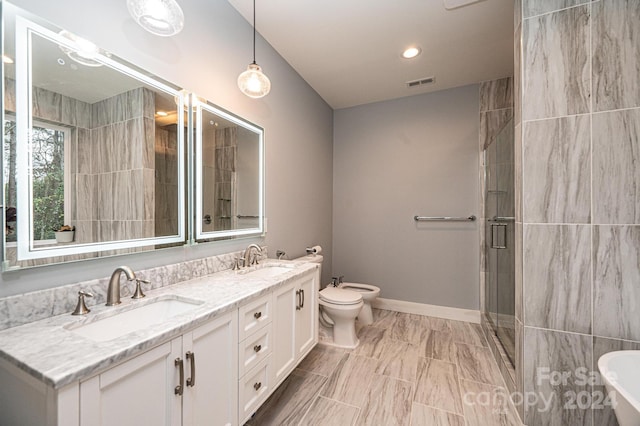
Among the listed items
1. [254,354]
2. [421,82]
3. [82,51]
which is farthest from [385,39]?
[254,354]

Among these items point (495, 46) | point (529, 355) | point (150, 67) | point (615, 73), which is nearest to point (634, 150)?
point (615, 73)

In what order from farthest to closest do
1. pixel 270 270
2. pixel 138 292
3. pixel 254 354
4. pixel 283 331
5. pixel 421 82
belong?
pixel 421 82, pixel 270 270, pixel 283 331, pixel 254 354, pixel 138 292

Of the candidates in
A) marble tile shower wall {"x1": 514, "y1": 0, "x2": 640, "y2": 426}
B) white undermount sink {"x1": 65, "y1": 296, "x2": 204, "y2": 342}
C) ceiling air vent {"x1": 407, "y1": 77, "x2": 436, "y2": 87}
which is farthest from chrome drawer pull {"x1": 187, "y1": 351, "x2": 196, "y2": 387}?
ceiling air vent {"x1": 407, "y1": 77, "x2": 436, "y2": 87}

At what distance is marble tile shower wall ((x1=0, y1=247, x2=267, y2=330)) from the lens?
0.87m

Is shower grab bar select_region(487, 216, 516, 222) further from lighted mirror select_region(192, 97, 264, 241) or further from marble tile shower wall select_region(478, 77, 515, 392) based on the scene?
lighted mirror select_region(192, 97, 264, 241)

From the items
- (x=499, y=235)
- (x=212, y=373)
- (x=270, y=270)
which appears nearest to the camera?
(x=212, y=373)

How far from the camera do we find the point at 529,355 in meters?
1.45

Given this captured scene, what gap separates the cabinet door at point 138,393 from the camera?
69cm

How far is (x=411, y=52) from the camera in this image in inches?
90.7

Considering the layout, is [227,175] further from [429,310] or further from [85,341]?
[429,310]

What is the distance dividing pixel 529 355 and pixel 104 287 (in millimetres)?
2177

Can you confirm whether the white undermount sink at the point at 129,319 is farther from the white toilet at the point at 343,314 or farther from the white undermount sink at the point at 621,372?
the white undermount sink at the point at 621,372

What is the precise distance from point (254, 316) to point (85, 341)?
678 millimetres

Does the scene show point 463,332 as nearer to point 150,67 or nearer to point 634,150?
point 634,150
